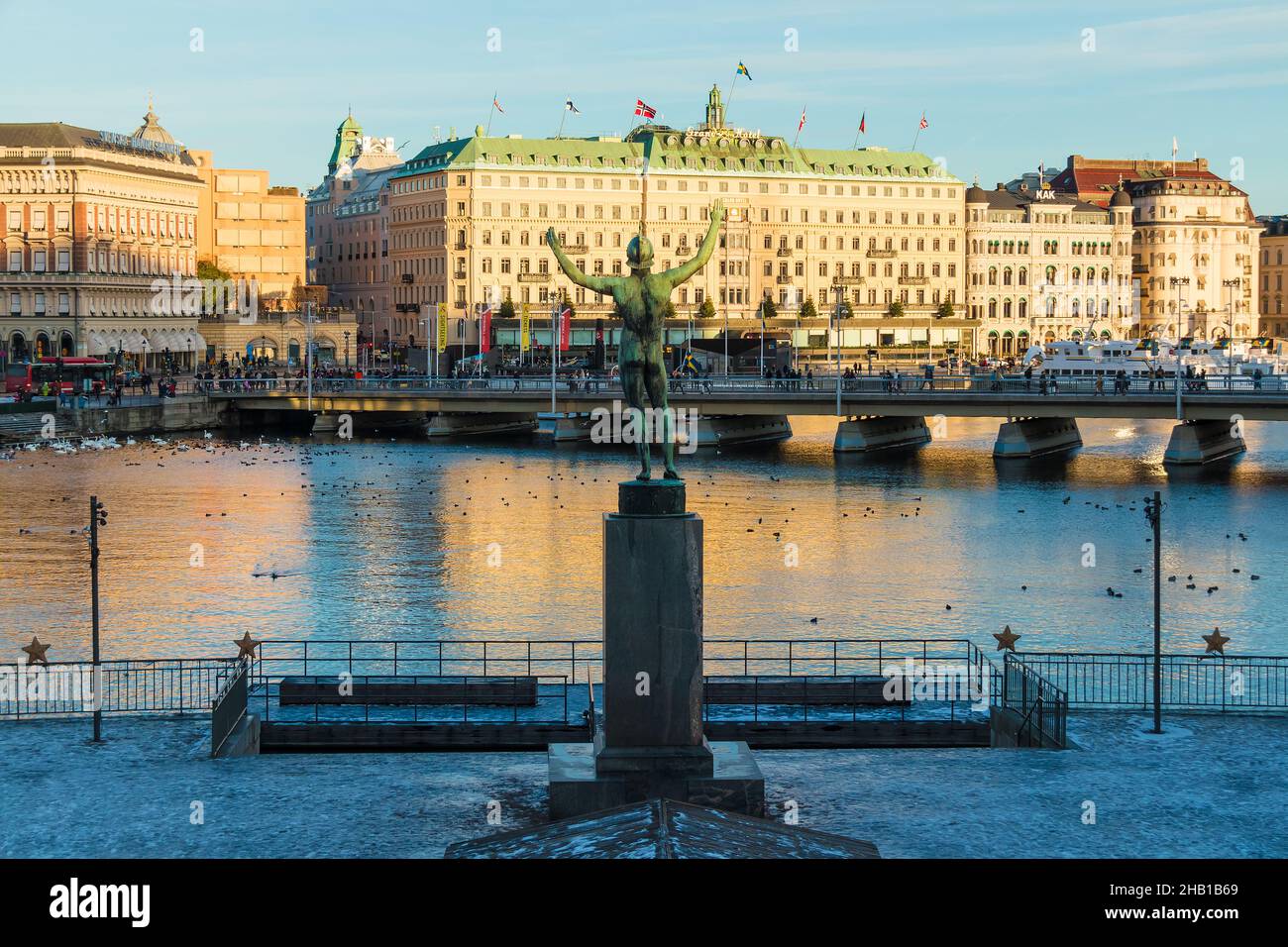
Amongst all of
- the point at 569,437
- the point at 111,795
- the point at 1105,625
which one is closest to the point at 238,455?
the point at 569,437

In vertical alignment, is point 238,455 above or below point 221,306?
below

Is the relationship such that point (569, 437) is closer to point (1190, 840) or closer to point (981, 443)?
point (981, 443)

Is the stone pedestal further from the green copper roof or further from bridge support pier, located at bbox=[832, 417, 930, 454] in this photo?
the green copper roof

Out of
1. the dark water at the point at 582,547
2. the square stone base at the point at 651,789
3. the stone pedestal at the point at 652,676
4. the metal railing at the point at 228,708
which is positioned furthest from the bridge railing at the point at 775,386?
the square stone base at the point at 651,789

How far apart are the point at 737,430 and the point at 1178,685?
75.7 meters

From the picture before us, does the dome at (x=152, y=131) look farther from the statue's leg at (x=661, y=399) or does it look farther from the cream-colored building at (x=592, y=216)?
the statue's leg at (x=661, y=399)

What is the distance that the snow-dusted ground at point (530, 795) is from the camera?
22.6 meters

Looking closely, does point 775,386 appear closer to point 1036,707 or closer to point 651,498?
point 1036,707

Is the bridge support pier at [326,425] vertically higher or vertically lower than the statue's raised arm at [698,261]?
lower

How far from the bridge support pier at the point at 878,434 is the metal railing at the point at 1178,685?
202 ft

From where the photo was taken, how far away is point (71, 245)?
153375mm

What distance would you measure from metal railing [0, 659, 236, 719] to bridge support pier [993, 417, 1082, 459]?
66.2 m
